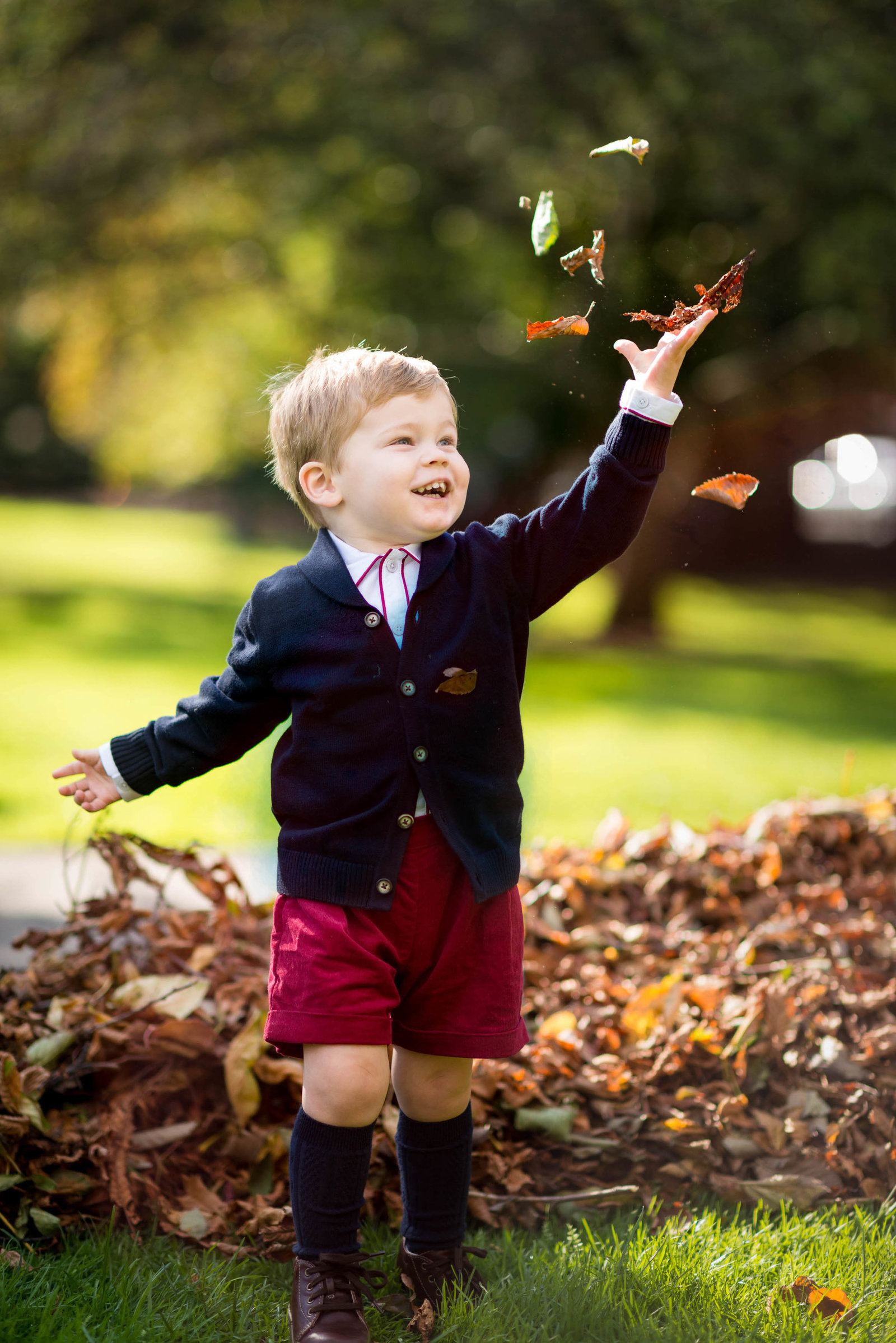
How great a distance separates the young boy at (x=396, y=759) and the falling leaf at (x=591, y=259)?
201 millimetres

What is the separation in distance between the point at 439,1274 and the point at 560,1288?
0.21 m

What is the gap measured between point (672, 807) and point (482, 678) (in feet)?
14.2

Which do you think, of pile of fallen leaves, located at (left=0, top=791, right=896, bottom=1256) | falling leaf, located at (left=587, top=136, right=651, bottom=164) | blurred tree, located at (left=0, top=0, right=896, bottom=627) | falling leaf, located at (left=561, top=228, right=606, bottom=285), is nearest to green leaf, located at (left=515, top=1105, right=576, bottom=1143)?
pile of fallen leaves, located at (left=0, top=791, right=896, bottom=1256)

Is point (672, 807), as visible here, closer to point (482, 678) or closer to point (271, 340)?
point (482, 678)

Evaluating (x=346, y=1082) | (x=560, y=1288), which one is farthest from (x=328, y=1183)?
(x=560, y=1288)

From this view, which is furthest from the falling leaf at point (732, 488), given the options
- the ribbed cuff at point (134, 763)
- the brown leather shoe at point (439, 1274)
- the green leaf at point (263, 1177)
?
the green leaf at point (263, 1177)

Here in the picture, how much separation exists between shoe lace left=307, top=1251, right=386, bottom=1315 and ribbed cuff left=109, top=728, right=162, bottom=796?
85 centimetres

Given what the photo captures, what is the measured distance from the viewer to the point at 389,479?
222 cm

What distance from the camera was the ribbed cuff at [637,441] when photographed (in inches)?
86.6

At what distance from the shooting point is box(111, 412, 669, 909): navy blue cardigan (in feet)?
7.09

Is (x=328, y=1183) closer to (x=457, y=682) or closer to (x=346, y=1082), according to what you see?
(x=346, y=1082)

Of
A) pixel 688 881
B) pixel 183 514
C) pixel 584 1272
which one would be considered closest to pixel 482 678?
pixel 584 1272

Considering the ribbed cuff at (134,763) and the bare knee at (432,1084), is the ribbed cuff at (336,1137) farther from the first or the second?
the ribbed cuff at (134,763)

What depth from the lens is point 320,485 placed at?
7.59 feet
